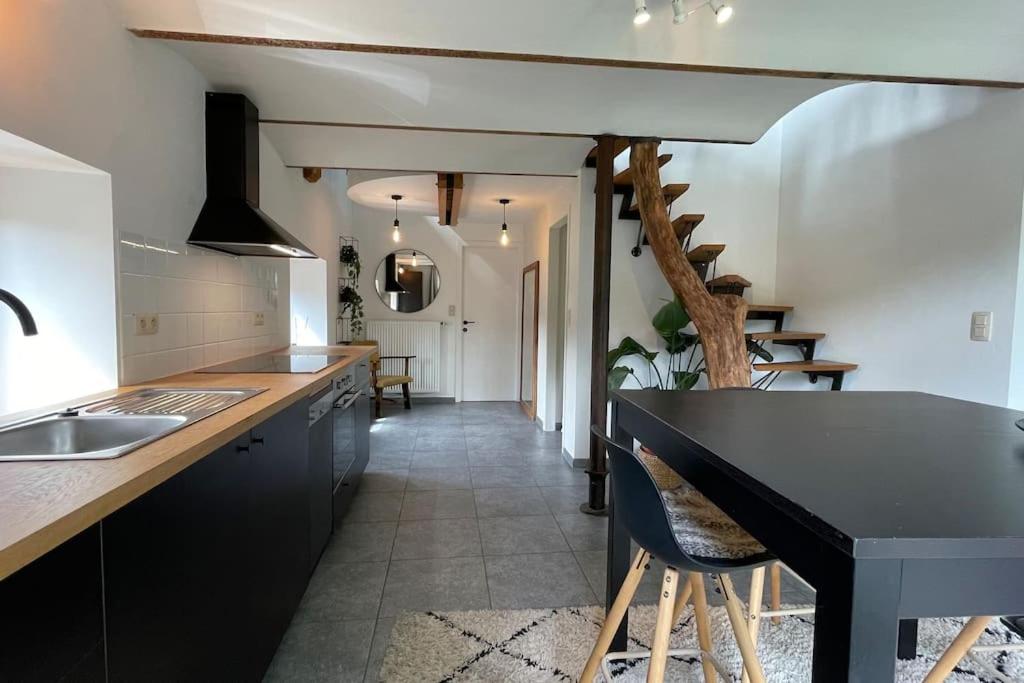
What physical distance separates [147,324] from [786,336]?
11.1ft

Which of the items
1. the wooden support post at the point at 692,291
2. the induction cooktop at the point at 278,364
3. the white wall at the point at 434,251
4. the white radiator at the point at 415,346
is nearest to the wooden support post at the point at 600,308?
the wooden support post at the point at 692,291

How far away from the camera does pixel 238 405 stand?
58.4 inches

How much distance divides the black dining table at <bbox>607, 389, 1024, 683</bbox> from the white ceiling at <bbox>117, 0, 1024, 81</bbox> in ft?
4.85

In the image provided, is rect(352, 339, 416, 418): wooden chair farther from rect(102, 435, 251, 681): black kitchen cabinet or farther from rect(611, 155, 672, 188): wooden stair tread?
rect(102, 435, 251, 681): black kitchen cabinet

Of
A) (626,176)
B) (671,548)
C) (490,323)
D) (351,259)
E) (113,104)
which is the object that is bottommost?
(671,548)

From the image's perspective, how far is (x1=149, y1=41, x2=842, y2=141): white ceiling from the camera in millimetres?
2141

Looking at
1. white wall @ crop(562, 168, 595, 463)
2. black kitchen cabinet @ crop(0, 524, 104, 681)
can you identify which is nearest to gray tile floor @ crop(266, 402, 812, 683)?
white wall @ crop(562, 168, 595, 463)

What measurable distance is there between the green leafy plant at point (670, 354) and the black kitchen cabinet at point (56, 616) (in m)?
2.90

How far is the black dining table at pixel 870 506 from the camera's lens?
2.00ft

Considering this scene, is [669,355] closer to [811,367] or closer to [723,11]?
[811,367]

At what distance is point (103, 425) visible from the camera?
1.33 meters

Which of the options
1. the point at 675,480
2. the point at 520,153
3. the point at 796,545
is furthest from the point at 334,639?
the point at 520,153

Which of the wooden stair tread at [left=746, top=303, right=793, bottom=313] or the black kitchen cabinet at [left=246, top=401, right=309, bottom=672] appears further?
the wooden stair tread at [left=746, top=303, right=793, bottom=313]

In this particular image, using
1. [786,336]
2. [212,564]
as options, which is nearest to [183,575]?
[212,564]
